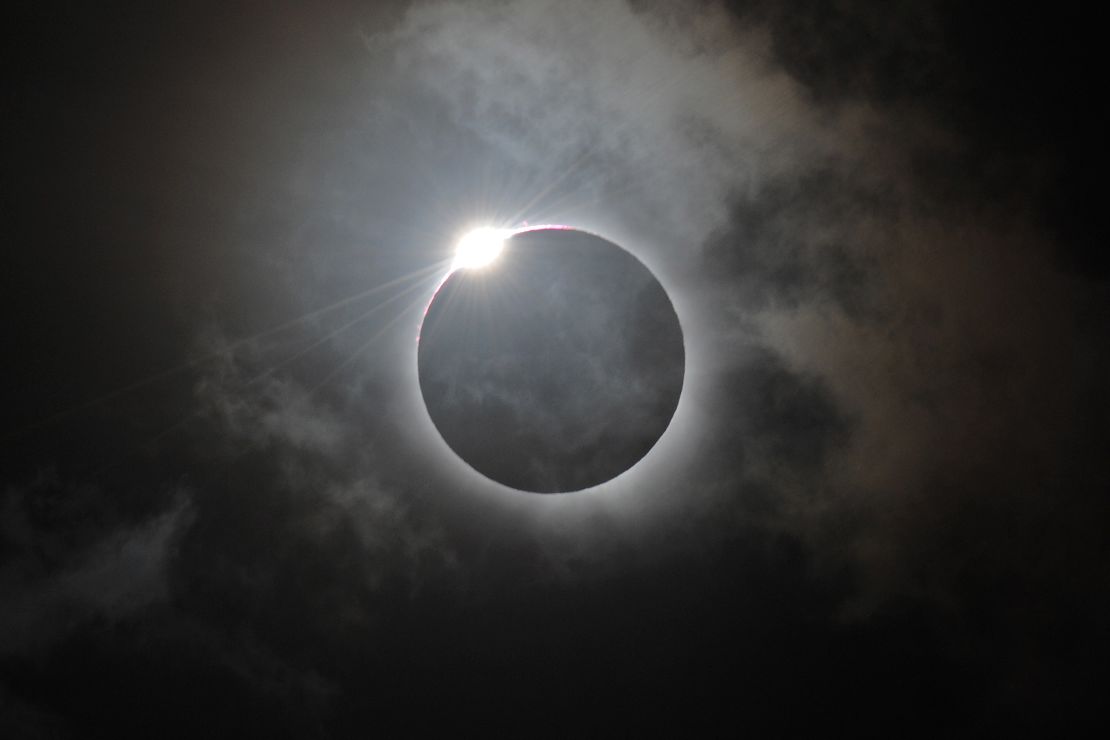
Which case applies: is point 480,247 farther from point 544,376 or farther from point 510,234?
point 544,376

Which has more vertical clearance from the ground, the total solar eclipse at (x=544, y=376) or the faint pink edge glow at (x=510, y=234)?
the faint pink edge glow at (x=510, y=234)

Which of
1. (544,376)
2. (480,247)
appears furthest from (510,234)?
(544,376)

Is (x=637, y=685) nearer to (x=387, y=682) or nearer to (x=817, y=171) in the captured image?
(x=387, y=682)

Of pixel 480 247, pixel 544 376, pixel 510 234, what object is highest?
pixel 510 234

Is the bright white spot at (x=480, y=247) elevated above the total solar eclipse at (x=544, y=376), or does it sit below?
above

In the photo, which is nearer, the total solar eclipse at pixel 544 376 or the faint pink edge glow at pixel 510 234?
the total solar eclipse at pixel 544 376
